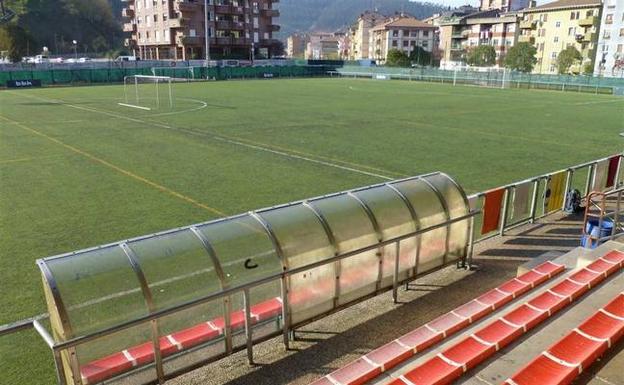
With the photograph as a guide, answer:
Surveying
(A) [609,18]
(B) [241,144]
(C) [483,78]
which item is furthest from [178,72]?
(A) [609,18]

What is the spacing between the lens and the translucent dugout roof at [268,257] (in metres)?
5.72

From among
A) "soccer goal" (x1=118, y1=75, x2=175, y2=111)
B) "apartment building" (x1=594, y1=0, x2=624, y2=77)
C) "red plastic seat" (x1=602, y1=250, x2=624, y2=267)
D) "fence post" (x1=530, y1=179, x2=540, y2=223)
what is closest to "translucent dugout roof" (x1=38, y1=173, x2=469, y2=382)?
"red plastic seat" (x1=602, y1=250, x2=624, y2=267)

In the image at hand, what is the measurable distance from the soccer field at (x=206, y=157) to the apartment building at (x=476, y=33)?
3409 inches

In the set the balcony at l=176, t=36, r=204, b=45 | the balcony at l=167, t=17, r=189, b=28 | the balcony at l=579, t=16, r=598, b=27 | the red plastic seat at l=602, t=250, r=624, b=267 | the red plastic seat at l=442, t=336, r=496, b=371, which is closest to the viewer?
the red plastic seat at l=442, t=336, r=496, b=371

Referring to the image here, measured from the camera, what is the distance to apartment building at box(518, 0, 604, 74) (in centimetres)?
9431

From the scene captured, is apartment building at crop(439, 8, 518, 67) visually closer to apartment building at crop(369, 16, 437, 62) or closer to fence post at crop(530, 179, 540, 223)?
apartment building at crop(369, 16, 437, 62)

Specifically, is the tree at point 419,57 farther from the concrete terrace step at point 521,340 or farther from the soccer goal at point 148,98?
the concrete terrace step at point 521,340

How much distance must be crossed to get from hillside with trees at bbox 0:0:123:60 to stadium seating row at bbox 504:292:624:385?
405 feet

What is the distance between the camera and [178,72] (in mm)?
71062

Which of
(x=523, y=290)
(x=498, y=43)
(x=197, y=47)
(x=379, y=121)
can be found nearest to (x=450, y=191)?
(x=523, y=290)

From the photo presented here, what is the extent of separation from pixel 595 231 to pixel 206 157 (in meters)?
13.8

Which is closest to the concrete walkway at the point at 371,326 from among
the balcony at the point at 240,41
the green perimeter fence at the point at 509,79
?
the green perimeter fence at the point at 509,79

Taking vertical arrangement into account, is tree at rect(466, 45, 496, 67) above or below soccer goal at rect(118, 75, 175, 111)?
above

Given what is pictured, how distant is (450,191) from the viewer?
9297mm
